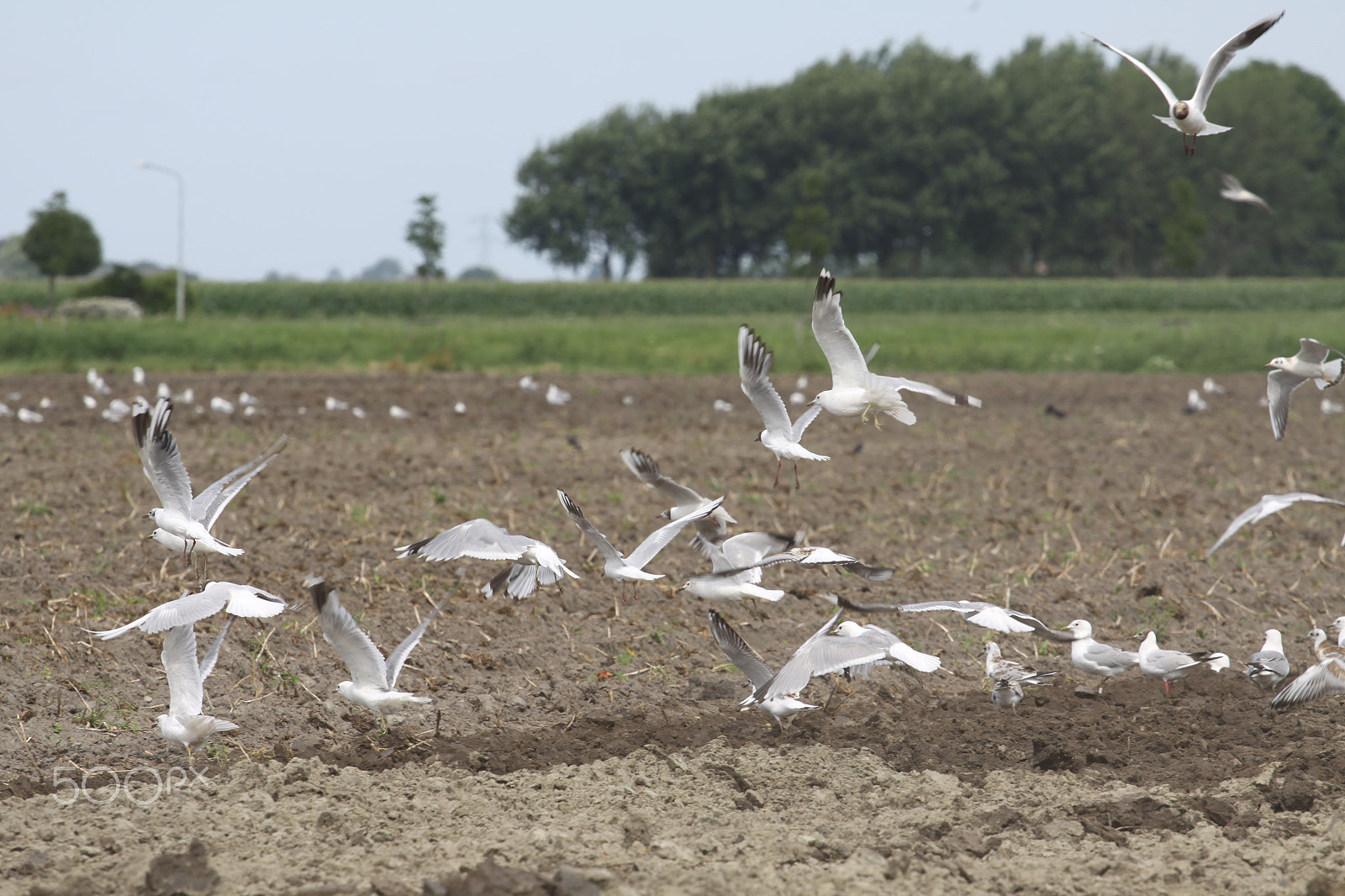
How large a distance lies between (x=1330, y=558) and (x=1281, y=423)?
294 centimetres

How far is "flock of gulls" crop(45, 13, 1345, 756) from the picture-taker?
532 cm

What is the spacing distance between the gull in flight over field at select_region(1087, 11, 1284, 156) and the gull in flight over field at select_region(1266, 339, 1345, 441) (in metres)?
1.47

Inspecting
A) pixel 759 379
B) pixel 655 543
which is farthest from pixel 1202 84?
pixel 655 543

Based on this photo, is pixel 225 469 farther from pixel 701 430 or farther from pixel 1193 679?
pixel 1193 679

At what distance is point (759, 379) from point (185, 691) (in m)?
3.07

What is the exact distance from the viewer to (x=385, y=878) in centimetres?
445

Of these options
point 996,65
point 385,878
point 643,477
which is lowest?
point 385,878

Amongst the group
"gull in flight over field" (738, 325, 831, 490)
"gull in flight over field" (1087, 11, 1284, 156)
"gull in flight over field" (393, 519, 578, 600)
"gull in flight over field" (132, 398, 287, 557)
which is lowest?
"gull in flight over field" (393, 519, 578, 600)

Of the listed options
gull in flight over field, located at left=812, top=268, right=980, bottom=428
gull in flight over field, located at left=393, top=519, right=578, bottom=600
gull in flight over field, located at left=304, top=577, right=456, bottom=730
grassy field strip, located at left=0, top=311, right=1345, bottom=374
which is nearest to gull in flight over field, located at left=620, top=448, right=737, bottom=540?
gull in flight over field, located at left=393, top=519, right=578, bottom=600

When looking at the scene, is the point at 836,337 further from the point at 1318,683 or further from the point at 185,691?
the point at 185,691

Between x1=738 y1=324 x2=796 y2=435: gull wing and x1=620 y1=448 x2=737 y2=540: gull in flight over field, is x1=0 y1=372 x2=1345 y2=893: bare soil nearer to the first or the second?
x1=620 y1=448 x2=737 y2=540: gull in flight over field

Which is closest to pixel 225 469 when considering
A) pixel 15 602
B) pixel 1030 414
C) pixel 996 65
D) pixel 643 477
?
pixel 15 602

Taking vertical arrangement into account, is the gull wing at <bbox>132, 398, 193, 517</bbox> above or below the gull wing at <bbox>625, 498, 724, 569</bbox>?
above

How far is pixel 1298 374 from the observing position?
22.9 feet
